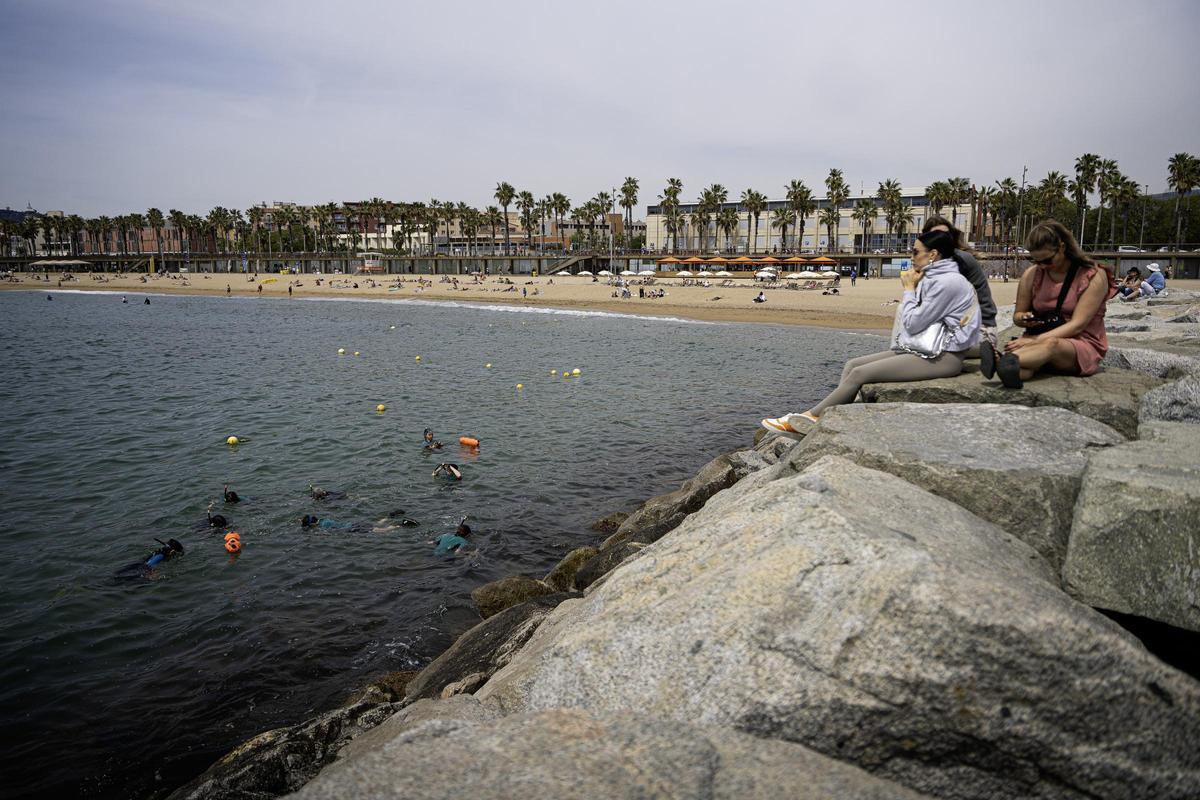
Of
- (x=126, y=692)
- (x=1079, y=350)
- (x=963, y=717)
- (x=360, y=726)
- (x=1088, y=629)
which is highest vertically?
(x=1079, y=350)

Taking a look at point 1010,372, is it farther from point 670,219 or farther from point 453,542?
point 670,219

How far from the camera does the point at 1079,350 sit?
20.8 feet

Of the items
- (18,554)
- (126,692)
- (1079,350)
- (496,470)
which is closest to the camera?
(1079,350)

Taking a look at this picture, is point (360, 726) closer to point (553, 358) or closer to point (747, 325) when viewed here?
point (553, 358)

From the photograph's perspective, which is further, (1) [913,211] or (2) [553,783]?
(1) [913,211]

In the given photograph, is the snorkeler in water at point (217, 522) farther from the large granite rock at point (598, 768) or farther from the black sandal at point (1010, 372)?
the black sandal at point (1010, 372)

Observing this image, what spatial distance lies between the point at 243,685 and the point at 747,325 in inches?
1608

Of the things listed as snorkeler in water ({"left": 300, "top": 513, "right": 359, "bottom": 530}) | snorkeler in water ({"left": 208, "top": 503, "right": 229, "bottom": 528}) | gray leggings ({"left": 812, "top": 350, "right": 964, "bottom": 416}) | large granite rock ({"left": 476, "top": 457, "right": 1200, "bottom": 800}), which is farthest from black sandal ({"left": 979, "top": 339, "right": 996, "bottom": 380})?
snorkeler in water ({"left": 208, "top": 503, "right": 229, "bottom": 528})

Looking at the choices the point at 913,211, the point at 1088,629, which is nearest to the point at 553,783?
the point at 1088,629

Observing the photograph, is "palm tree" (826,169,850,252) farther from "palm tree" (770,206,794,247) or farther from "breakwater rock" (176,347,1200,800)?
"breakwater rock" (176,347,1200,800)

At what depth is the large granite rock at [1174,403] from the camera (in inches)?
Answer: 210

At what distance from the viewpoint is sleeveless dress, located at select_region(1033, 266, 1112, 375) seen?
20.9ft

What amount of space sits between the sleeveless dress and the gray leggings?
948 mm


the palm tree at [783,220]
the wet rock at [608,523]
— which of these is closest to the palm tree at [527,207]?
the palm tree at [783,220]
